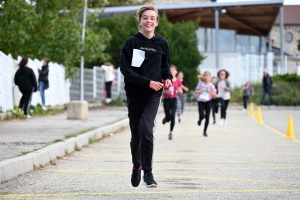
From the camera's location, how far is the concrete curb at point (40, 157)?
9.89m

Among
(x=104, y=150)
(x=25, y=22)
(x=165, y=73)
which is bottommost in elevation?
(x=104, y=150)

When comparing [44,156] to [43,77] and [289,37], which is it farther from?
[289,37]

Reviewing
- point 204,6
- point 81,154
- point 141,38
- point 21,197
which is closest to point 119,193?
point 21,197

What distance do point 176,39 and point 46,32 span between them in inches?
690

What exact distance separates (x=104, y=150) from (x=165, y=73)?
6.45 meters

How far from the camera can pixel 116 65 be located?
162ft

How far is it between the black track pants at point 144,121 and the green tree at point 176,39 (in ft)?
121

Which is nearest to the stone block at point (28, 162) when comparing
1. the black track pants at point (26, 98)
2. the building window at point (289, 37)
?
the black track pants at point (26, 98)

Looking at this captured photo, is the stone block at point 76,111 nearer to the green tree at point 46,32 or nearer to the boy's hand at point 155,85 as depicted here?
the green tree at point 46,32

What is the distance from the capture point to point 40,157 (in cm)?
1172

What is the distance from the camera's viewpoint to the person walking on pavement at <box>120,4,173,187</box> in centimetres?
874

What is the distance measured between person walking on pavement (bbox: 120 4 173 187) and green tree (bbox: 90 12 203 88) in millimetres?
36872

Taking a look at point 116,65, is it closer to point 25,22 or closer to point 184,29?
point 184,29

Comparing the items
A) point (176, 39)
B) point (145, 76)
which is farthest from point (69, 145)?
point (176, 39)
